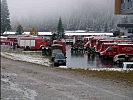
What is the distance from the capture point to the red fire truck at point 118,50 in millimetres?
44312

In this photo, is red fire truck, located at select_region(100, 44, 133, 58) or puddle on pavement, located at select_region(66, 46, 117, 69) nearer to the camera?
puddle on pavement, located at select_region(66, 46, 117, 69)

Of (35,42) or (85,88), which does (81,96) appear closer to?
(85,88)

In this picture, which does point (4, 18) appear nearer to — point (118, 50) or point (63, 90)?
point (118, 50)

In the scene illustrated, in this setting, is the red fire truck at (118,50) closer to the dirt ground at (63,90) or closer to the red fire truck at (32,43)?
the red fire truck at (32,43)

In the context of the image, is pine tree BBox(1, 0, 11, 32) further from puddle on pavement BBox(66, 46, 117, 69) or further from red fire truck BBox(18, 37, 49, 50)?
puddle on pavement BBox(66, 46, 117, 69)

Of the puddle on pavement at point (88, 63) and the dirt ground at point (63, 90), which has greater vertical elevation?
the dirt ground at point (63, 90)

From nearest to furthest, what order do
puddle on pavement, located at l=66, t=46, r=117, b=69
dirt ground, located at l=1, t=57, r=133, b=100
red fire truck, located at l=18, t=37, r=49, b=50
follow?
dirt ground, located at l=1, t=57, r=133, b=100, puddle on pavement, located at l=66, t=46, r=117, b=69, red fire truck, located at l=18, t=37, r=49, b=50

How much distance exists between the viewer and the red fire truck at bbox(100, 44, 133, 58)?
44312 millimetres

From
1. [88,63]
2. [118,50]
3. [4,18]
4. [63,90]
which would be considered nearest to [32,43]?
[118,50]

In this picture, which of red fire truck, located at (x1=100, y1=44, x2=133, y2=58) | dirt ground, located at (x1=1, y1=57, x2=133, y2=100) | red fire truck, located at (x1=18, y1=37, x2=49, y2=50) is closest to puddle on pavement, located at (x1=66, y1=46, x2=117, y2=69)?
red fire truck, located at (x1=100, y1=44, x2=133, y2=58)

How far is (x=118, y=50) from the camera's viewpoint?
4494 centimetres

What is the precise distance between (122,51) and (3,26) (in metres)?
81.7

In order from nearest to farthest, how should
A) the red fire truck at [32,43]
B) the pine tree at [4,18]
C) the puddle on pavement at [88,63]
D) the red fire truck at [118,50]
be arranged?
the puddle on pavement at [88,63], the red fire truck at [118,50], the red fire truck at [32,43], the pine tree at [4,18]

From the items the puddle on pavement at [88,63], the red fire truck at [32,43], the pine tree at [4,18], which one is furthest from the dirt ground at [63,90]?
the pine tree at [4,18]
